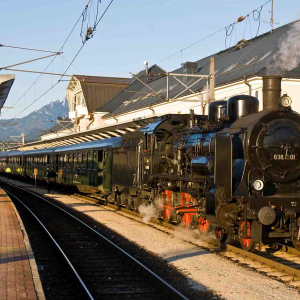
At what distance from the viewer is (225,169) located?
1098 centimetres

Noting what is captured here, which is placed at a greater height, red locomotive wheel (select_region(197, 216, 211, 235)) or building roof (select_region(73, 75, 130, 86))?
building roof (select_region(73, 75, 130, 86))

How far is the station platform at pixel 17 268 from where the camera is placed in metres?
7.36

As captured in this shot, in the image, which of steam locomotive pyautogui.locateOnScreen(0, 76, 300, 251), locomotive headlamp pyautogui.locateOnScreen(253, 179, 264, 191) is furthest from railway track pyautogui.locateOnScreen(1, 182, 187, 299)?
locomotive headlamp pyautogui.locateOnScreen(253, 179, 264, 191)

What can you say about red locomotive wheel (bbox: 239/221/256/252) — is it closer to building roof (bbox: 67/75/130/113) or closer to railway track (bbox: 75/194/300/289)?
railway track (bbox: 75/194/300/289)

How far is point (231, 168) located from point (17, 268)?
4.95 meters

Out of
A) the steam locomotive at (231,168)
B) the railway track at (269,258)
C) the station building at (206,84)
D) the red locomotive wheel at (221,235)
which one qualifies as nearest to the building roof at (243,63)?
the station building at (206,84)

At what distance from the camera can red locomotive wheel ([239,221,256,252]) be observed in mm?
10805

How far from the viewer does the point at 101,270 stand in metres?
10.0

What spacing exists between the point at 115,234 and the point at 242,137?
5.67 metres

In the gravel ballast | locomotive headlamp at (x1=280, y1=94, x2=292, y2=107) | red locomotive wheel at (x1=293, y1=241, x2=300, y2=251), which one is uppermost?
locomotive headlamp at (x1=280, y1=94, x2=292, y2=107)

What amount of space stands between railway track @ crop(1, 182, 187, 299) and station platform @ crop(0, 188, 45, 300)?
1.89 ft

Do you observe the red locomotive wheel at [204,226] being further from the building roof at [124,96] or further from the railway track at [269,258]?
the building roof at [124,96]

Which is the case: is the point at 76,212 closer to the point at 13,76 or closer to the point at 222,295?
the point at 13,76

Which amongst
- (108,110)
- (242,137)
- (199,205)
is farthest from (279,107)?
(108,110)
